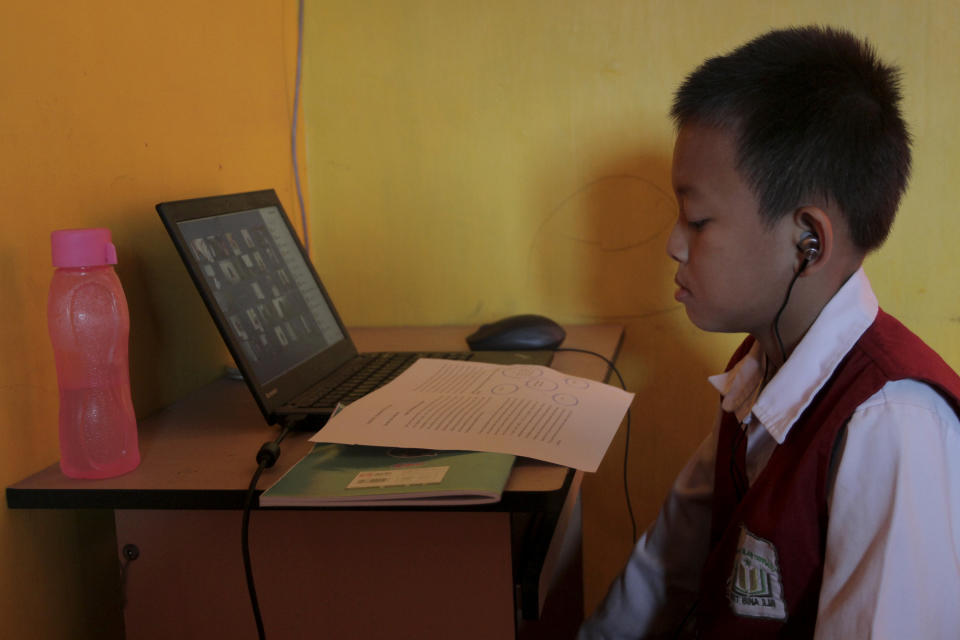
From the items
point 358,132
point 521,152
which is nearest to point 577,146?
point 521,152

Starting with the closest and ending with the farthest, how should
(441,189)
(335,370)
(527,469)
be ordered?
1. (527,469)
2. (335,370)
3. (441,189)

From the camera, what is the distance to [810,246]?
0.90 metres

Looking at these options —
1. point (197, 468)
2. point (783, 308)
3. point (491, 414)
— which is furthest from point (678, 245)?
point (197, 468)

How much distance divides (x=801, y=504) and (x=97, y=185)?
781 millimetres

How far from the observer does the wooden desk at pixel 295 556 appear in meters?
0.84

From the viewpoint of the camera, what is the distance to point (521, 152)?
1.56 m

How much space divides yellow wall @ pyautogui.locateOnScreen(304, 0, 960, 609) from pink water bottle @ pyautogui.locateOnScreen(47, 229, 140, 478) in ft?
2.61

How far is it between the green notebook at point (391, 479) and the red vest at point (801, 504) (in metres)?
0.25

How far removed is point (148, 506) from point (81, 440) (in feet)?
0.33

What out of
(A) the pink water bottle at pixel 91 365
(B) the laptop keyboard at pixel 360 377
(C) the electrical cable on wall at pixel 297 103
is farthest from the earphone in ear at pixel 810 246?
(C) the electrical cable on wall at pixel 297 103

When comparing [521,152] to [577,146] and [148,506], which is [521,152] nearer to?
[577,146]

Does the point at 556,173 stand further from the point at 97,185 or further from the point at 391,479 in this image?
the point at 391,479

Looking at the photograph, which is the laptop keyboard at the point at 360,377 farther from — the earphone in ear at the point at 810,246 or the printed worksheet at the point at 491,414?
the earphone in ear at the point at 810,246

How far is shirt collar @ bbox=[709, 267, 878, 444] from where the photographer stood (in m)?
0.88
